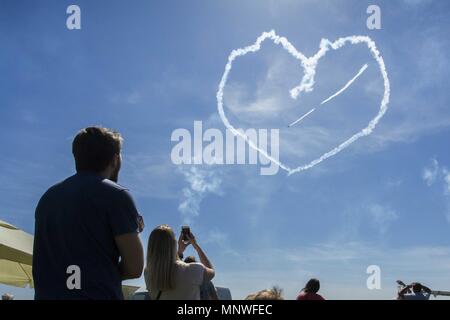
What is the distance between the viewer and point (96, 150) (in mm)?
3652

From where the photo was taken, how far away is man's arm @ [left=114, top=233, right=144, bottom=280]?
3.38m

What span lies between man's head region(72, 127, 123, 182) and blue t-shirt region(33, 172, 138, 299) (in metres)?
0.18

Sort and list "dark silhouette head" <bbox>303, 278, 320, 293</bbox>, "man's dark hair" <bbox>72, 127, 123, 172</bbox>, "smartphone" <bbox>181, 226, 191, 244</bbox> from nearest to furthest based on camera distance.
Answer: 1. "man's dark hair" <bbox>72, 127, 123, 172</bbox>
2. "smartphone" <bbox>181, 226, 191, 244</bbox>
3. "dark silhouette head" <bbox>303, 278, 320, 293</bbox>

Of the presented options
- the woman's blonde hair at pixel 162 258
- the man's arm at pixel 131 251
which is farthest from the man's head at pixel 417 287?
the man's arm at pixel 131 251

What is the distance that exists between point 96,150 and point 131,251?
75cm

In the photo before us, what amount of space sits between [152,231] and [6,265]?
12.4m

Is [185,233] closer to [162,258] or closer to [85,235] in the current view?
[162,258]

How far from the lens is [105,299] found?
10.7 ft

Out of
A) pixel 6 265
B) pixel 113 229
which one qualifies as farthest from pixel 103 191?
pixel 6 265

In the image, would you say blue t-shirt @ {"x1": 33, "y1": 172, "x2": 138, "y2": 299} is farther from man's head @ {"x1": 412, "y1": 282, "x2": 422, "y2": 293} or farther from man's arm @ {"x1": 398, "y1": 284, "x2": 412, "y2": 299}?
man's head @ {"x1": 412, "y1": 282, "x2": 422, "y2": 293}

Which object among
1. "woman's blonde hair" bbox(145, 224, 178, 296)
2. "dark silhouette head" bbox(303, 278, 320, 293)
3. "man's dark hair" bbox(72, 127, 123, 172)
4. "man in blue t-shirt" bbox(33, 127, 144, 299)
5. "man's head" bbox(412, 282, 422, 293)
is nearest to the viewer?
"man in blue t-shirt" bbox(33, 127, 144, 299)

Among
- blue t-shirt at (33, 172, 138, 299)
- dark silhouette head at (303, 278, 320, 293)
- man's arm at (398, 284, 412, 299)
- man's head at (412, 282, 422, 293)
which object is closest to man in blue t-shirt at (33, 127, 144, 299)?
blue t-shirt at (33, 172, 138, 299)

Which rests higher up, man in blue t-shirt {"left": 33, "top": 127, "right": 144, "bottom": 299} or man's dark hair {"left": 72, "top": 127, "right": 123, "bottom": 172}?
man's dark hair {"left": 72, "top": 127, "right": 123, "bottom": 172}
